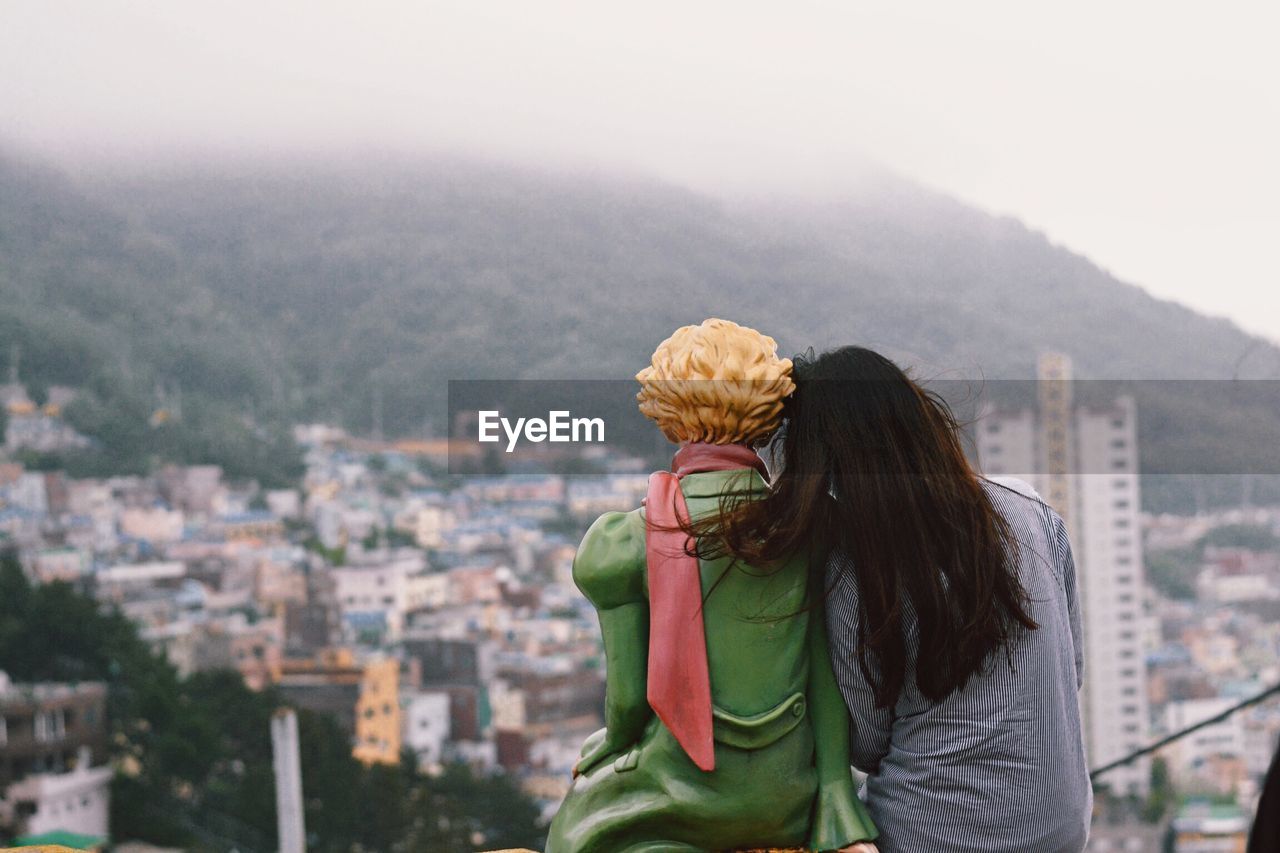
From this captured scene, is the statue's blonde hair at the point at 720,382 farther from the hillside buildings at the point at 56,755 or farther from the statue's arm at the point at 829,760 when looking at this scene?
the hillside buildings at the point at 56,755

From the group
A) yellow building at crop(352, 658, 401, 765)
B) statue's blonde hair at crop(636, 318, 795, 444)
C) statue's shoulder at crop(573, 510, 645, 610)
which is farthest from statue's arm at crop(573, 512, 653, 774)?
yellow building at crop(352, 658, 401, 765)

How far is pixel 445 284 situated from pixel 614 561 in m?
22.4

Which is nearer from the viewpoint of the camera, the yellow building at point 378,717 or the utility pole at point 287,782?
the utility pole at point 287,782

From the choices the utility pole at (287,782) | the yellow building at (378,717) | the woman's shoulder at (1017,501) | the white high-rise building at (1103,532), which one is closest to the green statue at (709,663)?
the woman's shoulder at (1017,501)

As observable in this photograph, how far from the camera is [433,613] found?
25.0 metres

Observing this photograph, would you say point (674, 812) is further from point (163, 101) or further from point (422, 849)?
point (163, 101)

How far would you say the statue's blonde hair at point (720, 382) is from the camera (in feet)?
4.00

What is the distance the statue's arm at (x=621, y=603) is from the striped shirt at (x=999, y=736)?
0.56 ft

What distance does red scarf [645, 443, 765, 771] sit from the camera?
46.6 inches

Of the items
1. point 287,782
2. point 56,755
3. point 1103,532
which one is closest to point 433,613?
point 287,782

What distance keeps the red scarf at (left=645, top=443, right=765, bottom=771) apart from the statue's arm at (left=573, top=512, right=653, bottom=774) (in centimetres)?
2

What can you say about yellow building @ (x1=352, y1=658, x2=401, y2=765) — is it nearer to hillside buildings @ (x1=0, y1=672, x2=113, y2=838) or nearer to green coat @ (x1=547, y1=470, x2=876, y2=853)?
hillside buildings @ (x1=0, y1=672, x2=113, y2=838)

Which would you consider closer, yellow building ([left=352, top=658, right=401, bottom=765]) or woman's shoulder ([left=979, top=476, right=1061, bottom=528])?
woman's shoulder ([left=979, top=476, right=1061, bottom=528])

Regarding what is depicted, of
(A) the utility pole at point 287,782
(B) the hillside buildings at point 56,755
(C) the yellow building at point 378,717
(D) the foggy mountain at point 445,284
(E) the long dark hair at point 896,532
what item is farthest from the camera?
(C) the yellow building at point 378,717
